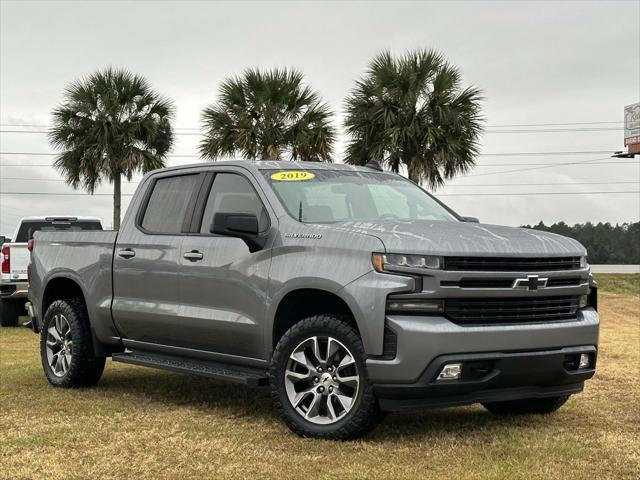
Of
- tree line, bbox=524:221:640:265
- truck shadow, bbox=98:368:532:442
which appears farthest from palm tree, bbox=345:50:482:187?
tree line, bbox=524:221:640:265

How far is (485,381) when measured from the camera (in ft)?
19.1

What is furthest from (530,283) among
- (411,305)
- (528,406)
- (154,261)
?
(154,261)

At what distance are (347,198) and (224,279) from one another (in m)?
1.11

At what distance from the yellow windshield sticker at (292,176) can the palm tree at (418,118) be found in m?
20.0

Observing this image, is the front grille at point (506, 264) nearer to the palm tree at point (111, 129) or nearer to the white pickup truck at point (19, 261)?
the white pickup truck at point (19, 261)

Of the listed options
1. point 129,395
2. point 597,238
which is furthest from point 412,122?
point 597,238

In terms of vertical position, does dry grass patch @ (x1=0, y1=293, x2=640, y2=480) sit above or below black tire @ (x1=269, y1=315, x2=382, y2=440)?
below

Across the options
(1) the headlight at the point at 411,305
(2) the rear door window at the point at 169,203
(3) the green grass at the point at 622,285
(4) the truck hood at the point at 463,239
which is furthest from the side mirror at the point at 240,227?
(3) the green grass at the point at 622,285

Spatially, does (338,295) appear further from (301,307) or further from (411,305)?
(301,307)

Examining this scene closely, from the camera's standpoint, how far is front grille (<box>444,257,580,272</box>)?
5727mm

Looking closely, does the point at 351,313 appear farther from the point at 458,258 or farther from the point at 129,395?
the point at 129,395

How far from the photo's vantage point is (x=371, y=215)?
23.1ft

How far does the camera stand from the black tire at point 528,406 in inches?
280

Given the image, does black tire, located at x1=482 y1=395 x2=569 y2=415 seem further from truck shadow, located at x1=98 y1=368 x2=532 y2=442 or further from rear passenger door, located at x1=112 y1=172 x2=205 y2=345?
rear passenger door, located at x1=112 y1=172 x2=205 y2=345
